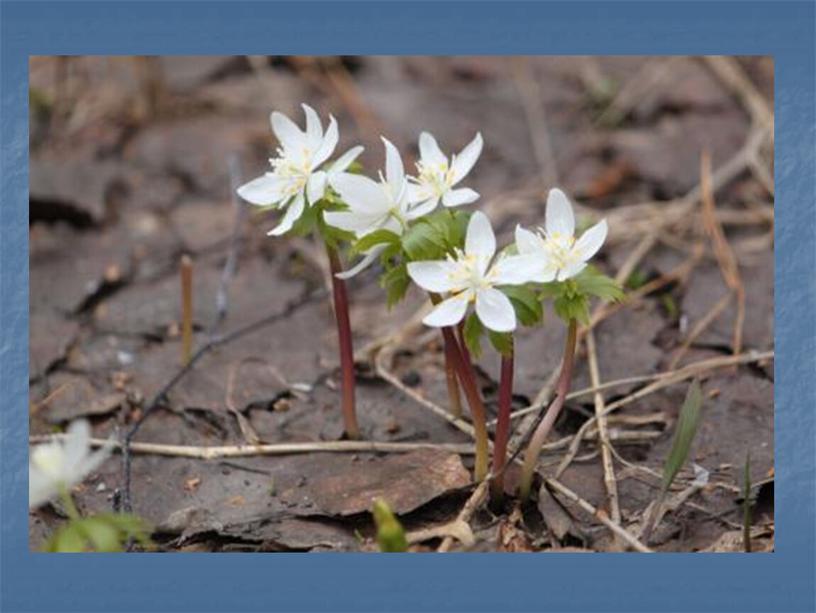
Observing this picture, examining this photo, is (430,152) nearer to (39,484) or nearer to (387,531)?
(387,531)

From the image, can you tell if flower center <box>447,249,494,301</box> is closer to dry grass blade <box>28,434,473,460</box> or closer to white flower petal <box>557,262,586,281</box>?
white flower petal <box>557,262,586,281</box>

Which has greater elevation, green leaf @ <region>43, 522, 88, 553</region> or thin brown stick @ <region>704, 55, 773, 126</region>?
thin brown stick @ <region>704, 55, 773, 126</region>

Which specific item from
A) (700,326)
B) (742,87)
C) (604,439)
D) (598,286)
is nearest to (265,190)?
(598,286)

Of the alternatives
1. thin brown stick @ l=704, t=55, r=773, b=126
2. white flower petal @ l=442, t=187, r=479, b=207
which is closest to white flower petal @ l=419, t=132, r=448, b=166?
white flower petal @ l=442, t=187, r=479, b=207

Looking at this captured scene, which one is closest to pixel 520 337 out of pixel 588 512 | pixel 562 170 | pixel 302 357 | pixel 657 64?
pixel 302 357

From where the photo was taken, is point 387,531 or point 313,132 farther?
point 313,132

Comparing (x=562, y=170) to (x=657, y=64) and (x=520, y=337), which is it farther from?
(x=520, y=337)
